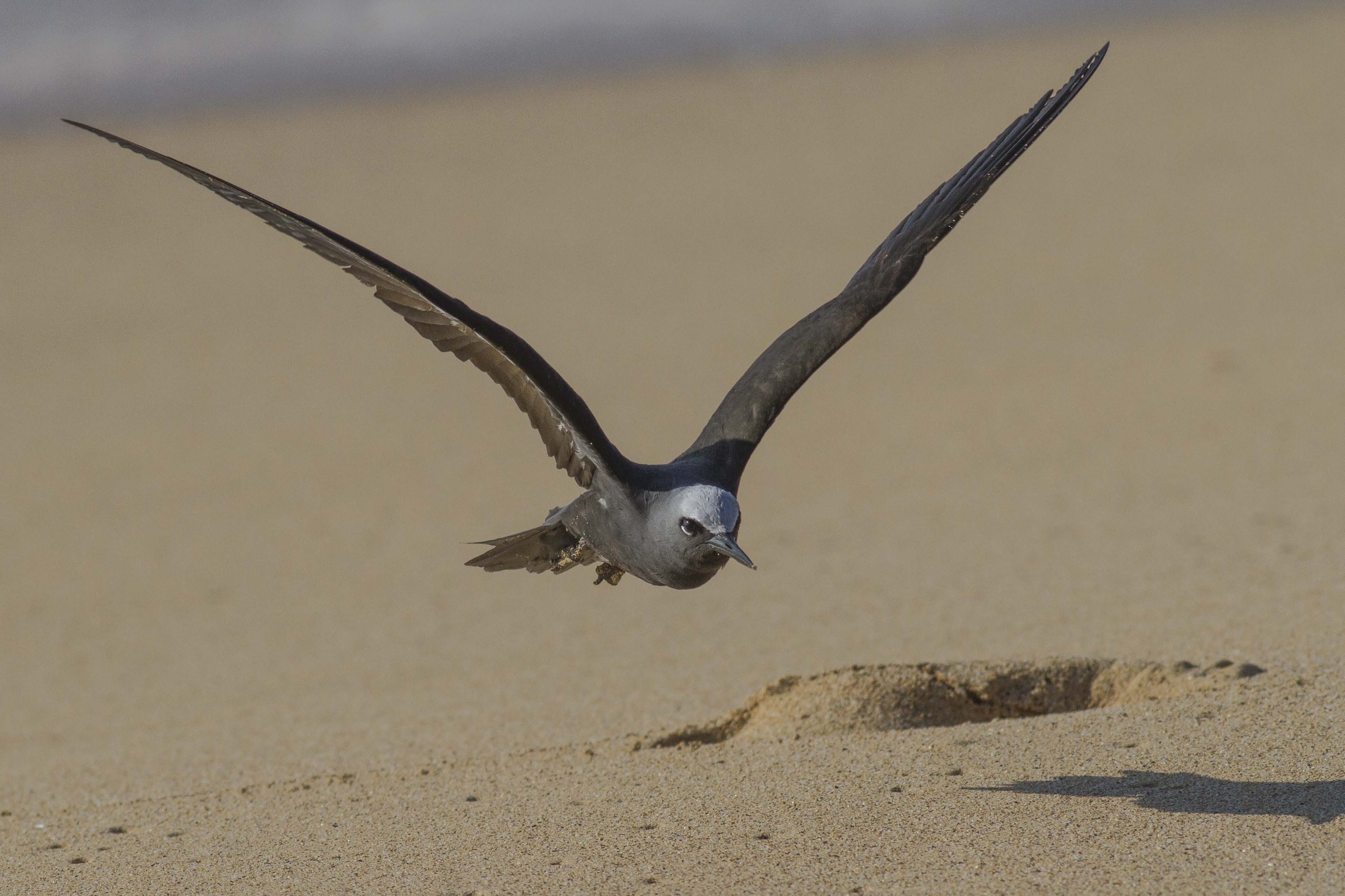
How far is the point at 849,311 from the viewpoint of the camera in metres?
5.95

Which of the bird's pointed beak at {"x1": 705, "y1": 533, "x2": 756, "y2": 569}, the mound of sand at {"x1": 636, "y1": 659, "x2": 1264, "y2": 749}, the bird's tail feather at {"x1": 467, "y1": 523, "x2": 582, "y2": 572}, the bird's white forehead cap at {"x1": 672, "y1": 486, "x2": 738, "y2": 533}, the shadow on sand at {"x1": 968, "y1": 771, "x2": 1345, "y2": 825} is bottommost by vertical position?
the shadow on sand at {"x1": 968, "y1": 771, "x2": 1345, "y2": 825}

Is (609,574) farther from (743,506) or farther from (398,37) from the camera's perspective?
(398,37)

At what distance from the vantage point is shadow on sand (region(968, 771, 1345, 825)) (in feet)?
16.9

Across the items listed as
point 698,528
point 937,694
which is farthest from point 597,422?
point 937,694

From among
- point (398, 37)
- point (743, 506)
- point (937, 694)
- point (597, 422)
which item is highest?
point (398, 37)

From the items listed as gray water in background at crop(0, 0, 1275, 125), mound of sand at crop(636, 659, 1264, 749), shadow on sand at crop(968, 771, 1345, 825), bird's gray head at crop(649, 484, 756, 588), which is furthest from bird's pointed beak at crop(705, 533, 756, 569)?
gray water in background at crop(0, 0, 1275, 125)

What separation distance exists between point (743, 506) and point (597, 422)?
4.61m

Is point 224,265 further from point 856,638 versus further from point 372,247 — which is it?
point 856,638

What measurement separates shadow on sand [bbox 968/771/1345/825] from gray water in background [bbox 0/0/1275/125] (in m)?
23.3

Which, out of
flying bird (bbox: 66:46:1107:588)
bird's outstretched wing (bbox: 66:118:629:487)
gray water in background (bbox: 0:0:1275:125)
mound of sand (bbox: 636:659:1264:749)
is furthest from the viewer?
gray water in background (bbox: 0:0:1275:125)

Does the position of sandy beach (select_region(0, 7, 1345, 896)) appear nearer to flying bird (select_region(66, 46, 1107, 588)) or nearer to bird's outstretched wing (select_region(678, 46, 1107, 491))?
flying bird (select_region(66, 46, 1107, 588))

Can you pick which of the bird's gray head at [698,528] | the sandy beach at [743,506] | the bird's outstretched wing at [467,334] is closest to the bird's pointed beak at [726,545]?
the bird's gray head at [698,528]

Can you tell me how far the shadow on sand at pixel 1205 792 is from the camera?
514cm

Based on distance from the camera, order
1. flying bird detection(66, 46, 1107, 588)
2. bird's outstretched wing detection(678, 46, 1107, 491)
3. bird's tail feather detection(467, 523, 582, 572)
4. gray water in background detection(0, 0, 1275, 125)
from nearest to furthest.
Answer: flying bird detection(66, 46, 1107, 588) → bird's outstretched wing detection(678, 46, 1107, 491) → bird's tail feather detection(467, 523, 582, 572) → gray water in background detection(0, 0, 1275, 125)
